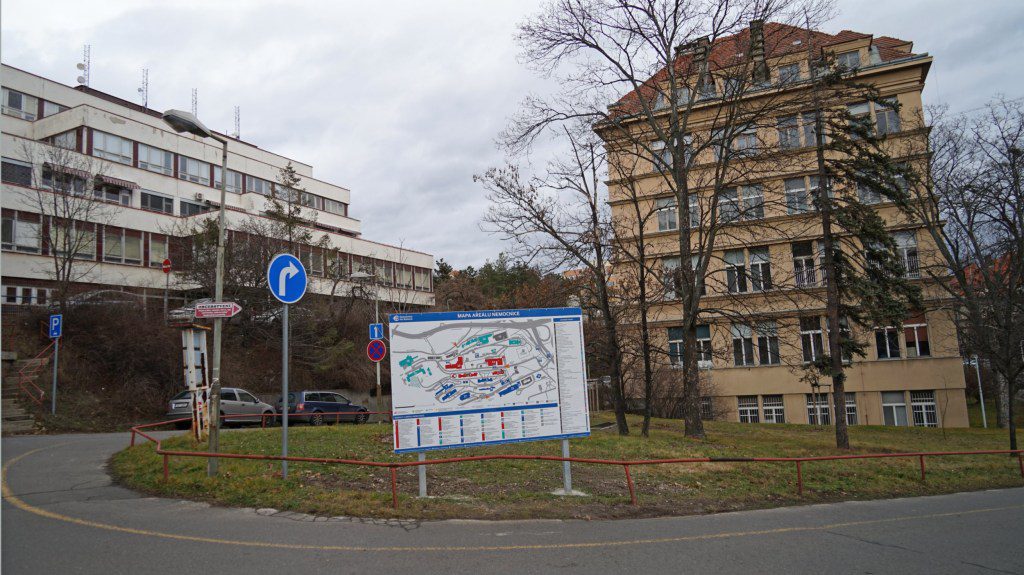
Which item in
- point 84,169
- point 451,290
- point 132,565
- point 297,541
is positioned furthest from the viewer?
point 451,290

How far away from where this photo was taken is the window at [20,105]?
3800 cm

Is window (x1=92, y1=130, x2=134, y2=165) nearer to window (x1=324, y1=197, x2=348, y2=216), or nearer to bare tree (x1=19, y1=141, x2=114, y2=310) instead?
bare tree (x1=19, y1=141, x2=114, y2=310)

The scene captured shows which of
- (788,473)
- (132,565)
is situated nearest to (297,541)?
(132,565)

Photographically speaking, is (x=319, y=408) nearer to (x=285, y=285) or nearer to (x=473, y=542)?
(x=285, y=285)

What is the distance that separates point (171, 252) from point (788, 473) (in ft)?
123

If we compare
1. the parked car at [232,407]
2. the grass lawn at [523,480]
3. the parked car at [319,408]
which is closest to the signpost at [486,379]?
the grass lawn at [523,480]

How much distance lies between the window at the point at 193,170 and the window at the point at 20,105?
28.0 feet

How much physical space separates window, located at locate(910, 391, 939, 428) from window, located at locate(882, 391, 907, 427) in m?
0.51

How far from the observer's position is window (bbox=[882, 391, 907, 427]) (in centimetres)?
3722

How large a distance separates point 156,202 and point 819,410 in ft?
149

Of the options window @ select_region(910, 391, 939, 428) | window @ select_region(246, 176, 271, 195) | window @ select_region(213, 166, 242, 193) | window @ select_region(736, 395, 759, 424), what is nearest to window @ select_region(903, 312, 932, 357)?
window @ select_region(910, 391, 939, 428)

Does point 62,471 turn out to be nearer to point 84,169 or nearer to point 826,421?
point 84,169

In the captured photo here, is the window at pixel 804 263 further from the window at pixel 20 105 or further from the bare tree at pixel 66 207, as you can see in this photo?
the window at pixel 20 105

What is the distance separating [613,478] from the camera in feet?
39.9
